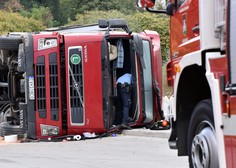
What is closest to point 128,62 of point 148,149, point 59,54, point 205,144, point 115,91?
point 115,91

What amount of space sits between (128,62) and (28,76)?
102 inches

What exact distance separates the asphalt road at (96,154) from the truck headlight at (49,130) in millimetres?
302

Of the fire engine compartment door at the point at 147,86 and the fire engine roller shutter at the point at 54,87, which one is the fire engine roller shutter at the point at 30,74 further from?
the fire engine compartment door at the point at 147,86

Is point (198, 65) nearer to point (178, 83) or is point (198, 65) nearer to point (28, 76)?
point (178, 83)

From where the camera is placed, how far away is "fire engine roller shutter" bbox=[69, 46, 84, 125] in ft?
46.6

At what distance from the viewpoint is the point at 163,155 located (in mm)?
11016

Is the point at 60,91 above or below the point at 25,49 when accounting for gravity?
below

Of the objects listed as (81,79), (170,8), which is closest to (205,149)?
(170,8)

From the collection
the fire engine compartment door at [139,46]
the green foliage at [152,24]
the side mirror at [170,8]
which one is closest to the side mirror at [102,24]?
the fire engine compartment door at [139,46]

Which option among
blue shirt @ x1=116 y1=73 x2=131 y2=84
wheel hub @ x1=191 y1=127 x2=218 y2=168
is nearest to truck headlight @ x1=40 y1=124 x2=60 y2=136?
blue shirt @ x1=116 y1=73 x2=131 y2=84

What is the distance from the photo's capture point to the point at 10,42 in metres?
15.3

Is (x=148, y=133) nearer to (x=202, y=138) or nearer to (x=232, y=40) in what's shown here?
(x=202, y=138)

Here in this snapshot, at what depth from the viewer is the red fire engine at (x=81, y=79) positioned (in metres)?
14.2

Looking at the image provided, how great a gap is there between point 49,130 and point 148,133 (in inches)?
97.1
